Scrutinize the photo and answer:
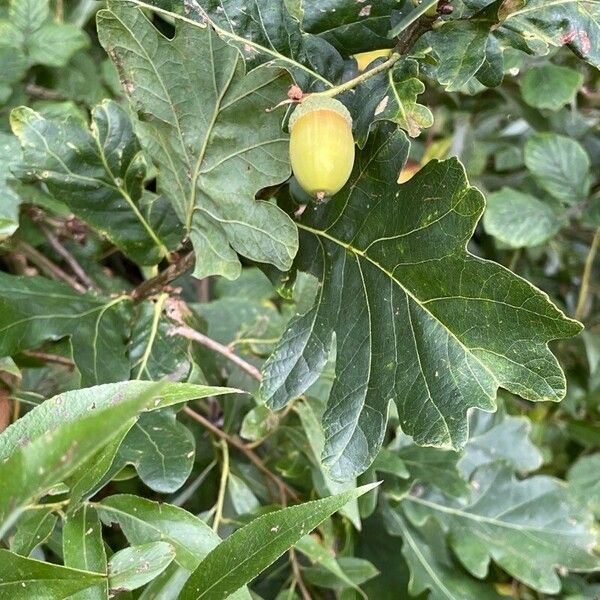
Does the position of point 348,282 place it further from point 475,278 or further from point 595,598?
point 595,598

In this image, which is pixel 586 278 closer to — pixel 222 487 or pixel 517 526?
pixel 517 526

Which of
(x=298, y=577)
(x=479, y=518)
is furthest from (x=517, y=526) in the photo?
(x=298, y=577)

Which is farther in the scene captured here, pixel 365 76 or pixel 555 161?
pixel 555 161

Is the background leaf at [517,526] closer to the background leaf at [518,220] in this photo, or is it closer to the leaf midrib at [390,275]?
the background leaf at [518,220]

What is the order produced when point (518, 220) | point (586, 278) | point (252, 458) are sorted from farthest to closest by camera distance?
point (586, 278) < point (518, 220) < point (252, 458)

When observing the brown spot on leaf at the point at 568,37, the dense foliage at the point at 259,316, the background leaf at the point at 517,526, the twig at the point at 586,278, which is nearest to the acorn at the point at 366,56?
the dense foliage at the point at 259,316

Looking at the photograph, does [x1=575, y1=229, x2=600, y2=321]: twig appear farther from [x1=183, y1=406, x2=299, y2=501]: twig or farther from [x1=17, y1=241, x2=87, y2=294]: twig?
[x1=17, y1=241, x2=87, y2=294]: twig

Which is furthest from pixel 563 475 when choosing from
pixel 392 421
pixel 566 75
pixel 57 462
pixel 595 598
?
pixel 57 462
